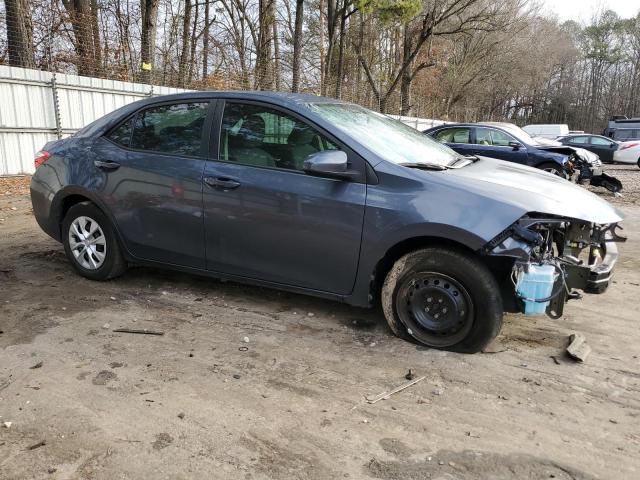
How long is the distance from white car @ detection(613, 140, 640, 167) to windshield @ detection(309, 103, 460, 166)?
2025 cm

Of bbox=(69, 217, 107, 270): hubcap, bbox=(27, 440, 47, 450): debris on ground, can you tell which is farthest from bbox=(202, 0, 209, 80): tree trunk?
bbox=(27, 440, 47, 450): debris on ground

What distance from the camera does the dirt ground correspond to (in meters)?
2.38

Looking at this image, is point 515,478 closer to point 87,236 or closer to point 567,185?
point 567,185

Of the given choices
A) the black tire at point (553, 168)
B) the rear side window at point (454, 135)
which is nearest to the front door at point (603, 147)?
the black tire at point (553, 168)

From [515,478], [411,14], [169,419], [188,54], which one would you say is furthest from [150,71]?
[515,478]

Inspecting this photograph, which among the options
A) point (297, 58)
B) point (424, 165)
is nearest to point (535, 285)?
point (424, 165)

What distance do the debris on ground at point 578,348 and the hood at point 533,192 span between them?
0.84m

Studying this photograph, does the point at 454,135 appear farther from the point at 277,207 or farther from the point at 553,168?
the point at 277,207

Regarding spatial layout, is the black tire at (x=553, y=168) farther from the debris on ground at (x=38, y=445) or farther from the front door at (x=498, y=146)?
the debris on ground at (x=38, y=445)

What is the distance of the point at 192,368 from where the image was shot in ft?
10.5

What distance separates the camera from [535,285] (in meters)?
3.21

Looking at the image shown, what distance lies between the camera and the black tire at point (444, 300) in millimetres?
3244

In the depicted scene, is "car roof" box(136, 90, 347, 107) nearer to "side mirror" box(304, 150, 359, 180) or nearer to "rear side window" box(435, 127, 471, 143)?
"side mirror" box(304, 150, 359, 180)

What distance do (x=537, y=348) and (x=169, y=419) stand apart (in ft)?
7.96
